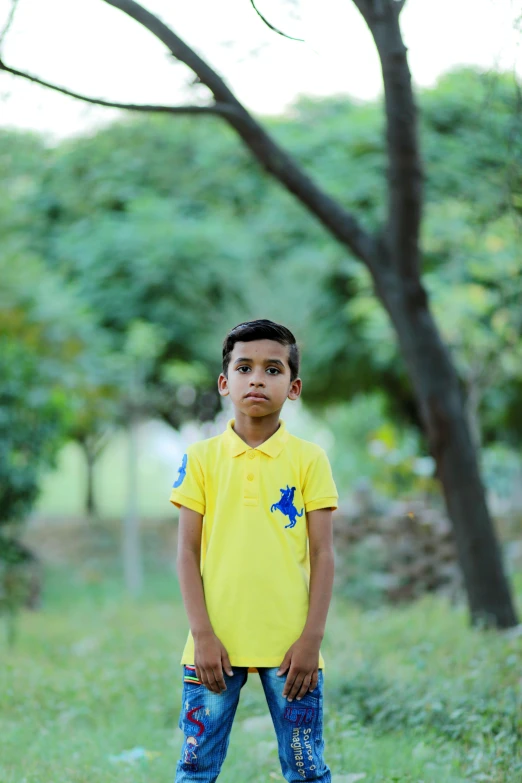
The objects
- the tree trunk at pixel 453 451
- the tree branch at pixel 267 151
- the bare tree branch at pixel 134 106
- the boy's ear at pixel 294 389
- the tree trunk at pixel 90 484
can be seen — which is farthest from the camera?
the tree trunk at pixel 90 484

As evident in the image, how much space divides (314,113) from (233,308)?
11.5 ft

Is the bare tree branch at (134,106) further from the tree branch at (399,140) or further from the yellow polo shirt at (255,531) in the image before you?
the yellow polo shirt at (255,531)

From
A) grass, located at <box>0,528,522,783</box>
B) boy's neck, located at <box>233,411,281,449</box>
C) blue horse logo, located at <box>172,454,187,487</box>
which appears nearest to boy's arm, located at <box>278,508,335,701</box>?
boy's neck, located at <box>233,411,281,449</box>

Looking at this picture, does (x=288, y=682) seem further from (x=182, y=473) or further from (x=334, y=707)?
(x=334, y=707)

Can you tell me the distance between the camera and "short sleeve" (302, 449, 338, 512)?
Answer: 2.29 m

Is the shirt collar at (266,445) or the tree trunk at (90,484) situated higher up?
the tree trunk at (90,484)

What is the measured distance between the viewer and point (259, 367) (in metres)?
2.30

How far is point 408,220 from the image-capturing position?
568cm

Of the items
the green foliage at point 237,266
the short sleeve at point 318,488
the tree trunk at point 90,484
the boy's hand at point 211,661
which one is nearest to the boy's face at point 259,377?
the short sleeve at point 318,488

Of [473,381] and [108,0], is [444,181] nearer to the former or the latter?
[473,381]

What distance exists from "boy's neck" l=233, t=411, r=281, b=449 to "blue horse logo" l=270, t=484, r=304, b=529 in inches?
5.8

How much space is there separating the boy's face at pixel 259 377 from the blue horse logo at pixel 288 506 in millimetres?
207

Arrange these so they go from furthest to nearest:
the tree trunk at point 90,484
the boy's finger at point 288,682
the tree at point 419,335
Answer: the tree trunk at point 90,484, the tree at point 419,335, the boy's finger at point 288,682

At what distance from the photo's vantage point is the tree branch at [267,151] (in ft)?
13.7
